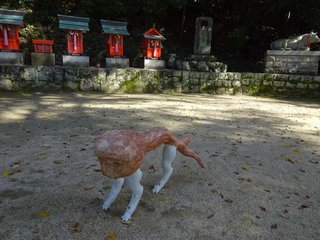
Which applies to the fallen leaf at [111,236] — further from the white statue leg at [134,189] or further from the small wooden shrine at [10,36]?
the small wooden shrine at [10,36]

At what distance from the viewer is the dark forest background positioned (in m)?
11.6

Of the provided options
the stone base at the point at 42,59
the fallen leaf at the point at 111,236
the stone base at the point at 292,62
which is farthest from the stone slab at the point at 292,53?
the fallen leaf at the point at 111,236

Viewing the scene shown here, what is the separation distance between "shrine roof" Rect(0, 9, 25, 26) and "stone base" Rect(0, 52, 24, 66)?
86 cm

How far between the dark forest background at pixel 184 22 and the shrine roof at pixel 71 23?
8.84 feet

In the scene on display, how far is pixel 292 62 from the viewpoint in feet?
32.6

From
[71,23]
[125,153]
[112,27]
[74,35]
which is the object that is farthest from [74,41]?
[125,153]

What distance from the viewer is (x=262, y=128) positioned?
5367 mm

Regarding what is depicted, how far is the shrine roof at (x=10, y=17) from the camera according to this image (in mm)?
7567

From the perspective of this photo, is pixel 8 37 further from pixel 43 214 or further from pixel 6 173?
pixel 43 214

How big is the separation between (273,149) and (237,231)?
7.49 ft

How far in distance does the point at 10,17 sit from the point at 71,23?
1.58 metres

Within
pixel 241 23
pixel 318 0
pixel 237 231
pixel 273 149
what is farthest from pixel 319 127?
pixel 241 23

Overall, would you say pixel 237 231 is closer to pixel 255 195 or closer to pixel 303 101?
pixel 255 195

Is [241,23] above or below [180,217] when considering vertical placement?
above
